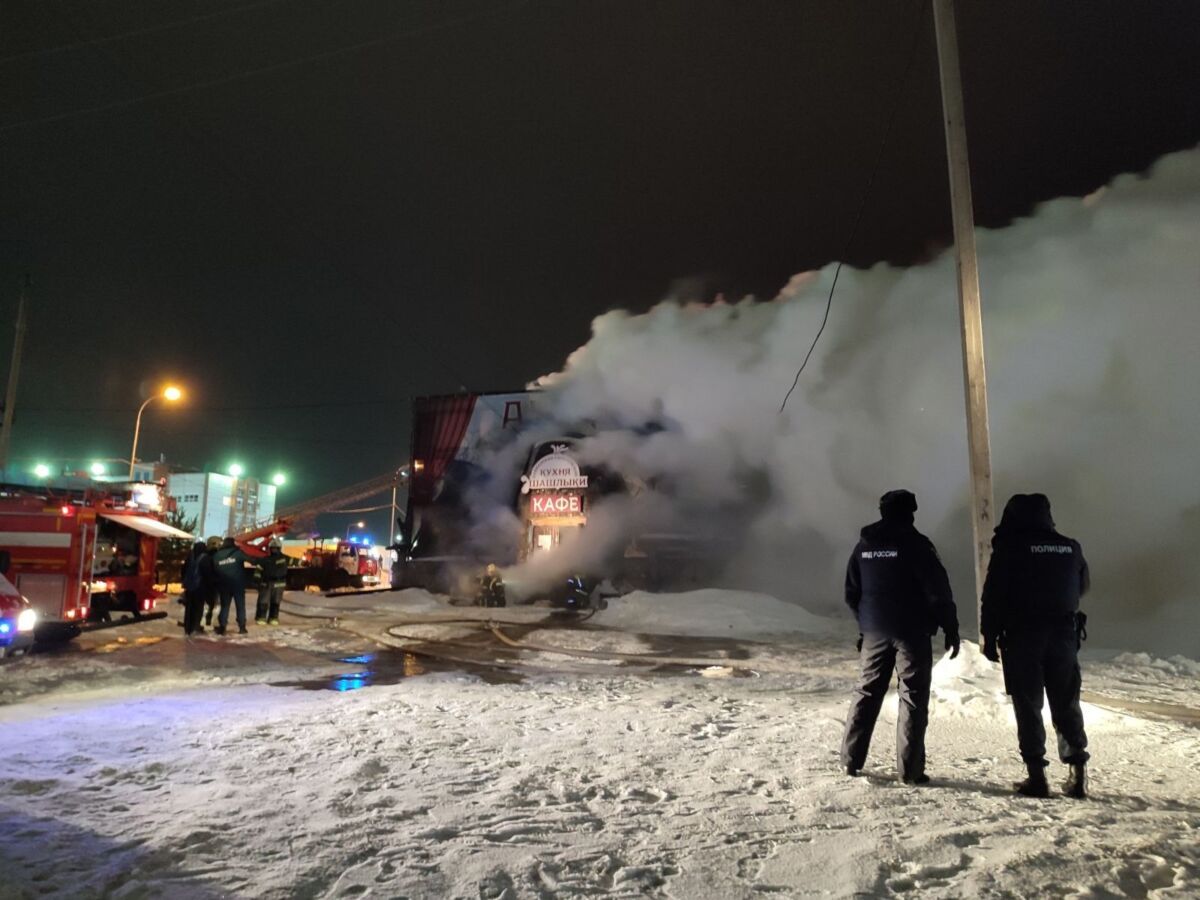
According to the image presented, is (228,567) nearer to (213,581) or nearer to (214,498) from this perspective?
(213,581)

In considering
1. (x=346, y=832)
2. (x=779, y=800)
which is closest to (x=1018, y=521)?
(x=779, y=800)

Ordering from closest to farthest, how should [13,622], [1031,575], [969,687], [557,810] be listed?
[557,810], [1031,575], [969,687], [13,622]

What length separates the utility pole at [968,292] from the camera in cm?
691

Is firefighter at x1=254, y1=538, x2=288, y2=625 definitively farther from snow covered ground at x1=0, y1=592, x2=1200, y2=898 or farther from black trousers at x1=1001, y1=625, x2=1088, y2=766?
black trousers at x1=1001, y1=625, x2=1088, y2=766

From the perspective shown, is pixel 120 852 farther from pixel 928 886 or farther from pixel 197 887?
pixel 928 886

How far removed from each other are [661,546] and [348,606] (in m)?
9.72

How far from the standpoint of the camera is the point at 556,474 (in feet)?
84.6

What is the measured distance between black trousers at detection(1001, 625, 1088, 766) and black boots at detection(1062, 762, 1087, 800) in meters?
0.06

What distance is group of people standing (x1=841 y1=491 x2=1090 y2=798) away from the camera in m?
3.95

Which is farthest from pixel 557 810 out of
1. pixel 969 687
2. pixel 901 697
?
pixel 969 687

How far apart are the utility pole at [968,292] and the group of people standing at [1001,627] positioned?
8.78ft

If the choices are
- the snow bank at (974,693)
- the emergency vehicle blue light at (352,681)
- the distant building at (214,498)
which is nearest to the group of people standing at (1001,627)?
the snow bank at (974,693)

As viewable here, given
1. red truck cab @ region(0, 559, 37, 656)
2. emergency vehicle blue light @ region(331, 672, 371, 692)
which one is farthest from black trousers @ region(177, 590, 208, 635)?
emergency vehicle blue light @ region(331, 672, 371, 692)

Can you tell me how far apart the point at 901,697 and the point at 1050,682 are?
77cm
